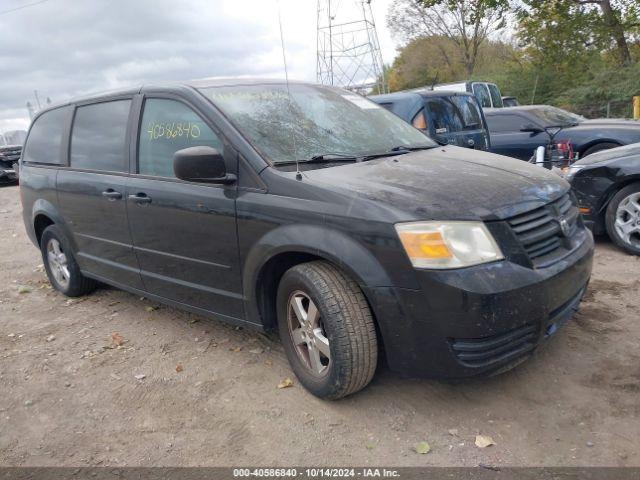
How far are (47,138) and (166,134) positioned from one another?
2.01 meters

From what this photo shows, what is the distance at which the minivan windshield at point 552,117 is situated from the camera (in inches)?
405

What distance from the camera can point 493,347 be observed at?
8.61 ft

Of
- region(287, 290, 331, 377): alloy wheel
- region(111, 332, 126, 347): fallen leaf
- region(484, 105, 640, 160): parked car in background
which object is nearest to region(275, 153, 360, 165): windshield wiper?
region(287, 290, 331, 377): alloy wheel

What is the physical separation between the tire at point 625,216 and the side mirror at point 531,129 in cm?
501

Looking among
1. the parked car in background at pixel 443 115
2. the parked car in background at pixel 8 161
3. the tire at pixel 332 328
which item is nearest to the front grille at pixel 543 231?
the tire at pixel 332 328

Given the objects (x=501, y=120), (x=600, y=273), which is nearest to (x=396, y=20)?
(x=501, y=120)

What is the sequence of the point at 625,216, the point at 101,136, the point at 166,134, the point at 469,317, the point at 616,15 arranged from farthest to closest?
1. the point at 616,15
2. the point at 625,216
3. the point at 101,136
4. the point at 166,134
5. the point at 469,317

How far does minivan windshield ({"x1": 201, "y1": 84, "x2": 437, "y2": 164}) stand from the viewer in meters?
3.31

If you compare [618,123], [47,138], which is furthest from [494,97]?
[47,138]

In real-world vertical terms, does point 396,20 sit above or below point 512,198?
above

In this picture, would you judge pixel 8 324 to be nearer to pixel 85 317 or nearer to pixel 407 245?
pixel 85 317

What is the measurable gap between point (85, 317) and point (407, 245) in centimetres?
331

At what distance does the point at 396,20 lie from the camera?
1575 inches

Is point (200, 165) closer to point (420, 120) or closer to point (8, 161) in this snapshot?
point (420, 120)
